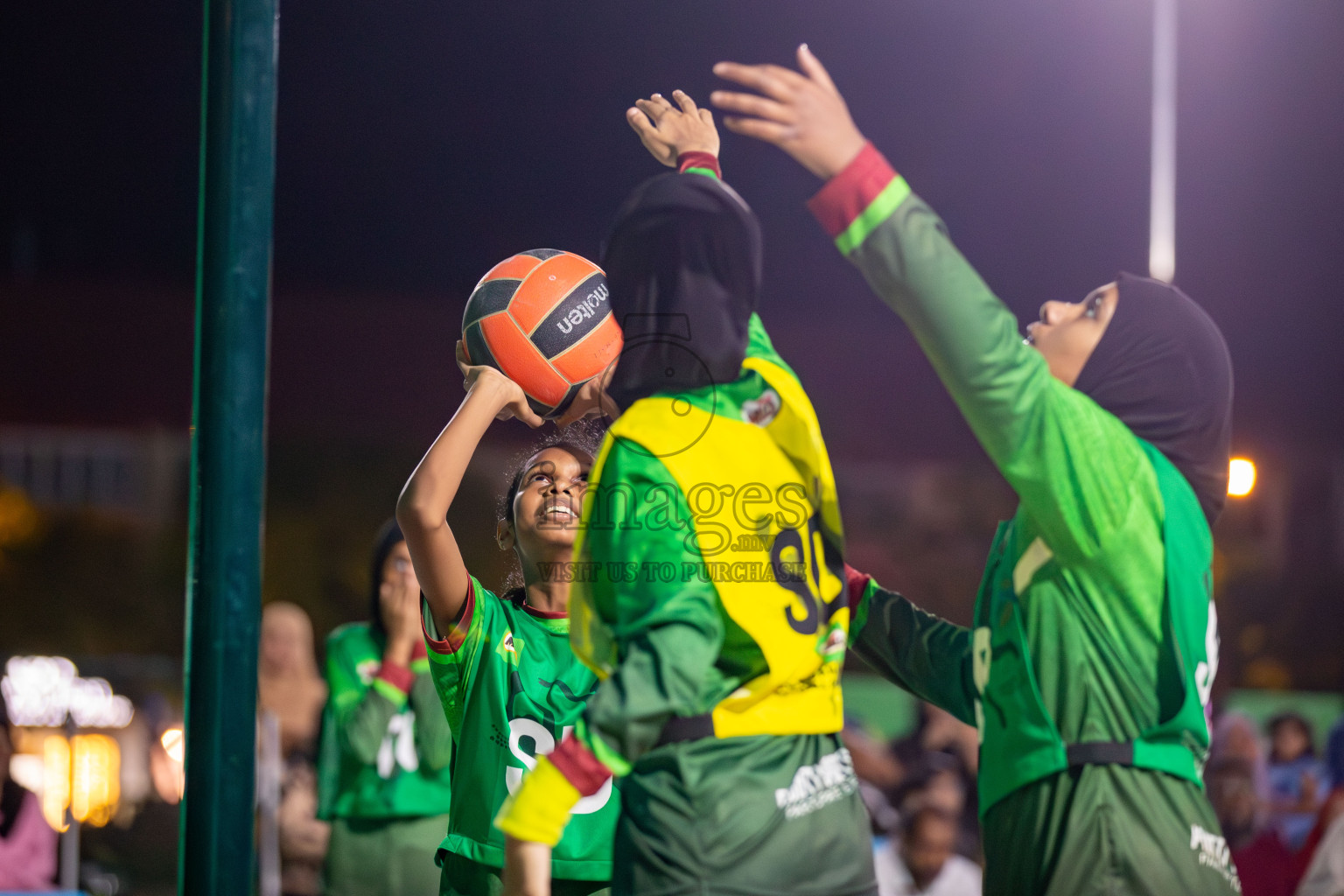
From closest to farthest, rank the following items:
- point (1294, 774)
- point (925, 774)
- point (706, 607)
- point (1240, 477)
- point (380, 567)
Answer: point (706, 607)
point (1240, 477)
point (380, 567)
point (925, 774)
point (1294, 774)

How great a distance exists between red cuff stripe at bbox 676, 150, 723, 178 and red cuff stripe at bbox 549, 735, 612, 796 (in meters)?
1.13

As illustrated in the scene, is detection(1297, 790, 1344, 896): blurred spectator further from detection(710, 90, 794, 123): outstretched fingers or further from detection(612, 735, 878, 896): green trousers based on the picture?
detection(710, 90, 794, 123): outstretched fingers

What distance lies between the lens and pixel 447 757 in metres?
4.17

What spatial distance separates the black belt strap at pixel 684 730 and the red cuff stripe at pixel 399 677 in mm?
2409

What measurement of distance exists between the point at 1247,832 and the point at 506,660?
382 cm

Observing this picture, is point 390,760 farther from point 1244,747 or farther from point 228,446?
point 1244,747

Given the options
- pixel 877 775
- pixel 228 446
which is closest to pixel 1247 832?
pixel 877 775

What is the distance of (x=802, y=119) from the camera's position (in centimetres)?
213

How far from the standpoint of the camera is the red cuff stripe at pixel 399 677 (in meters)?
4.30

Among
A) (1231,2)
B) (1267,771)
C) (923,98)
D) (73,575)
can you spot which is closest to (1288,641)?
(1267,771)

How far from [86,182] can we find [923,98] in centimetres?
538

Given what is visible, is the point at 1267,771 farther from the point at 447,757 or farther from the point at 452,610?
the point at 452,610

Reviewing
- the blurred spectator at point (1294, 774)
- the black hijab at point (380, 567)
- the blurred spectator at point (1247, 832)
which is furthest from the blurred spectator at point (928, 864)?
the blurred spectator at point (1294, 774)

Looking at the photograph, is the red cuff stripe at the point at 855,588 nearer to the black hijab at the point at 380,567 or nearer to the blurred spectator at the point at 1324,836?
the black hijab at the point at 380,567
